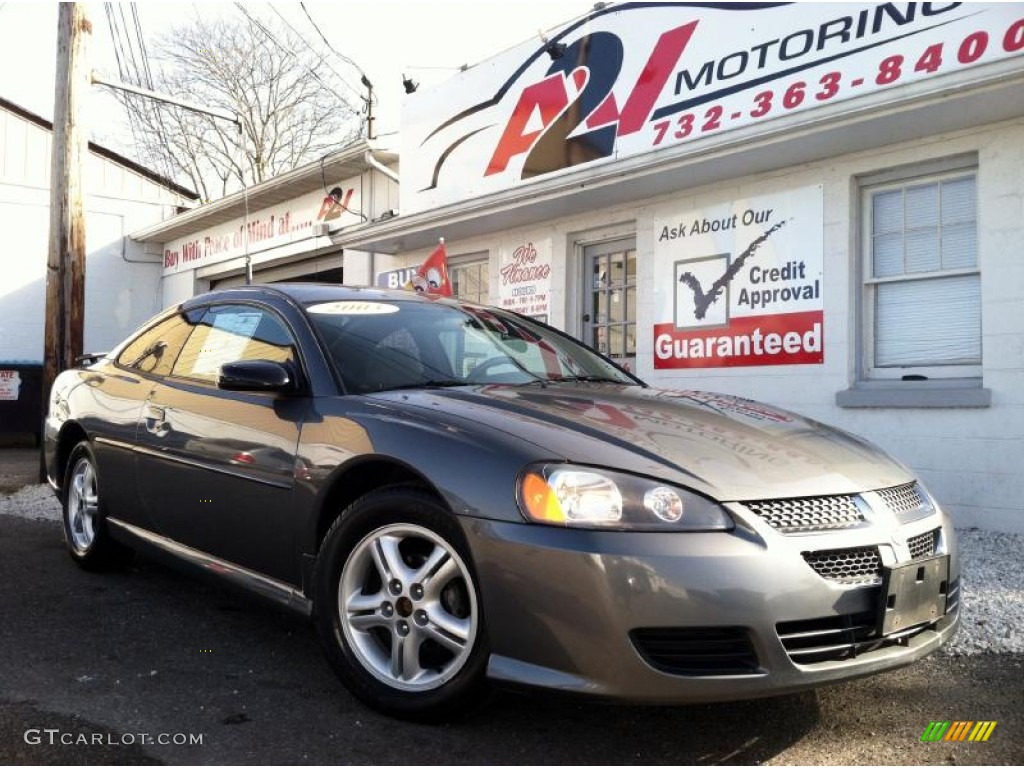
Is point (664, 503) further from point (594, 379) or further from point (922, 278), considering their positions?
point (922, 278)

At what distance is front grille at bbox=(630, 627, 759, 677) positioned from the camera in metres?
2.38

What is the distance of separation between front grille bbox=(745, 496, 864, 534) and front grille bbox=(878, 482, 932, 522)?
200 millimetres

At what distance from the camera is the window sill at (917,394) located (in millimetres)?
6020

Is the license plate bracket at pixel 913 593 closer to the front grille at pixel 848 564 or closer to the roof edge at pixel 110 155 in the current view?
the front grille at pixel 848 564

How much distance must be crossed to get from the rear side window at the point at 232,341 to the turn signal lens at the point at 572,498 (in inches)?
54.3

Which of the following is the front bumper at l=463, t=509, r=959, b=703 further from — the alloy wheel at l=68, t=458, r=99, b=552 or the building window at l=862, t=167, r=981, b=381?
the building window at l=862, t=167, r=981, b=381

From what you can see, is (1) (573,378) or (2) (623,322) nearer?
(1) (573,378)

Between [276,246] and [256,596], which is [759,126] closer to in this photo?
[256,596]

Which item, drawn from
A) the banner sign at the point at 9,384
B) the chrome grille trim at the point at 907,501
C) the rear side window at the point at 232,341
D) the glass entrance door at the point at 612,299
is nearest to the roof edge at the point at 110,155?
the banner sign at the point at 9,384

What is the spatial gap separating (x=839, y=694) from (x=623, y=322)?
604cm

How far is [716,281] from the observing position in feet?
25.4

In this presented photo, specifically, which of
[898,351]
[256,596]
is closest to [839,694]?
[256,596]

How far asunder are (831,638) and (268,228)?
13.6 meters

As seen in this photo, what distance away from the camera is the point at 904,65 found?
6.19m
